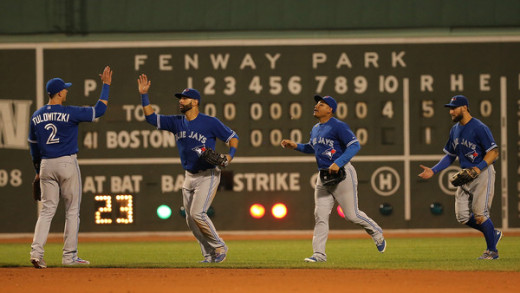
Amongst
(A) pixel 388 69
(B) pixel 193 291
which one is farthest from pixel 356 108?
(B) pixel 193 291

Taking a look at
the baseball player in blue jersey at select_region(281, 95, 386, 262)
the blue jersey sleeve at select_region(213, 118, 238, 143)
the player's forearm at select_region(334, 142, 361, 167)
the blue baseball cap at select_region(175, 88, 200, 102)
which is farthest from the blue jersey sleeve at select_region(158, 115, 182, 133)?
the player's forearm at select_region(334, 142, 361, 167)

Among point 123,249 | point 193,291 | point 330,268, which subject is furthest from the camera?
point 123,249

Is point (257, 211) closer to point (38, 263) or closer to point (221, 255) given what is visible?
point (221, 255)

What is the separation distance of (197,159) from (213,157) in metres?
0.25

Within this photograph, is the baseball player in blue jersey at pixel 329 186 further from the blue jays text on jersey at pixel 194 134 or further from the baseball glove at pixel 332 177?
the blue jays text on jersey at pixel 194 134

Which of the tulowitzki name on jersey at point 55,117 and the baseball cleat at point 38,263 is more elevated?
the tulowitzki name on jersey at point 55,117

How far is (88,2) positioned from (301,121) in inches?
142

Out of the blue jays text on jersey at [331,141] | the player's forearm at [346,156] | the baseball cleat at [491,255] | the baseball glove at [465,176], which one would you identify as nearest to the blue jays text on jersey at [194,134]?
the blue jays text on jersey at [331,141]

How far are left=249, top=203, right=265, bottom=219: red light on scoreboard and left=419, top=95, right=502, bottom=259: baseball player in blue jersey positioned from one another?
4.56 m

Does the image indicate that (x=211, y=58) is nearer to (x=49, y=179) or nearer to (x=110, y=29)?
(x=110, y=29)

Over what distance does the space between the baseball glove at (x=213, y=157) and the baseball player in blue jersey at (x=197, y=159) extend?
0.33 ft

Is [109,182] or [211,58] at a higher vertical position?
[211,58]

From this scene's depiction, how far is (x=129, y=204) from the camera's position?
1389 centimetres

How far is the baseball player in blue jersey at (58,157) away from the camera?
9.39 meters
